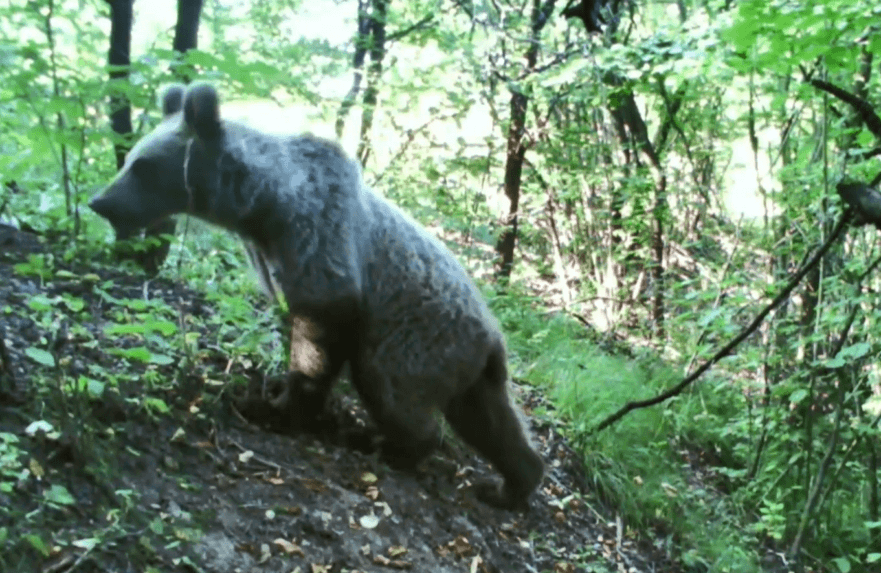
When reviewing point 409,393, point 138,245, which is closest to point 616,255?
point 409,393

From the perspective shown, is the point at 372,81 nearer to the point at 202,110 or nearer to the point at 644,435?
the point at 644,435

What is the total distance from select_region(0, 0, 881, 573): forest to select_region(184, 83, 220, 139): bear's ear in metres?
0.02

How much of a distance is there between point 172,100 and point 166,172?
34cm

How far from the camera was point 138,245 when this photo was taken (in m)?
3.68

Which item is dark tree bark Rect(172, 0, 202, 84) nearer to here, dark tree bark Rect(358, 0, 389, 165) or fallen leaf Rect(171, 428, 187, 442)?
fallen leaf Rect(171, 428, 187, 442)

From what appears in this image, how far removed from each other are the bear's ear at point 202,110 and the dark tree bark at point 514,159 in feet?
18.5

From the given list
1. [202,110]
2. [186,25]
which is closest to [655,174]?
[186,25]

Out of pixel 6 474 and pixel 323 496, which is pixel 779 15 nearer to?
pixel 323 496

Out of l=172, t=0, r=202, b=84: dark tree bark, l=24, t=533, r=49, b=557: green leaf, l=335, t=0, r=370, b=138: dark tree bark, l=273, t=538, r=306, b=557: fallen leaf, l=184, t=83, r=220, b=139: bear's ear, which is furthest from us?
l=335, t=0, r=370, b=138: dark tree bark

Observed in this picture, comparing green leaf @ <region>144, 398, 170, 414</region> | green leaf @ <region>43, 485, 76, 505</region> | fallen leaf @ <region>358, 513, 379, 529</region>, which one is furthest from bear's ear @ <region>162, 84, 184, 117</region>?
fallen leaf @ <region>358, 513, 379, 529</region>

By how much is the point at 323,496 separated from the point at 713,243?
7.52 metres

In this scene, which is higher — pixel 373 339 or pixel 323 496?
pixel 373 339

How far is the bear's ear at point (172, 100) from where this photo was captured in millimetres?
3926

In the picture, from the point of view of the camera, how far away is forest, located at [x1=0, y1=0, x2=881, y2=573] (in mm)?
3246
